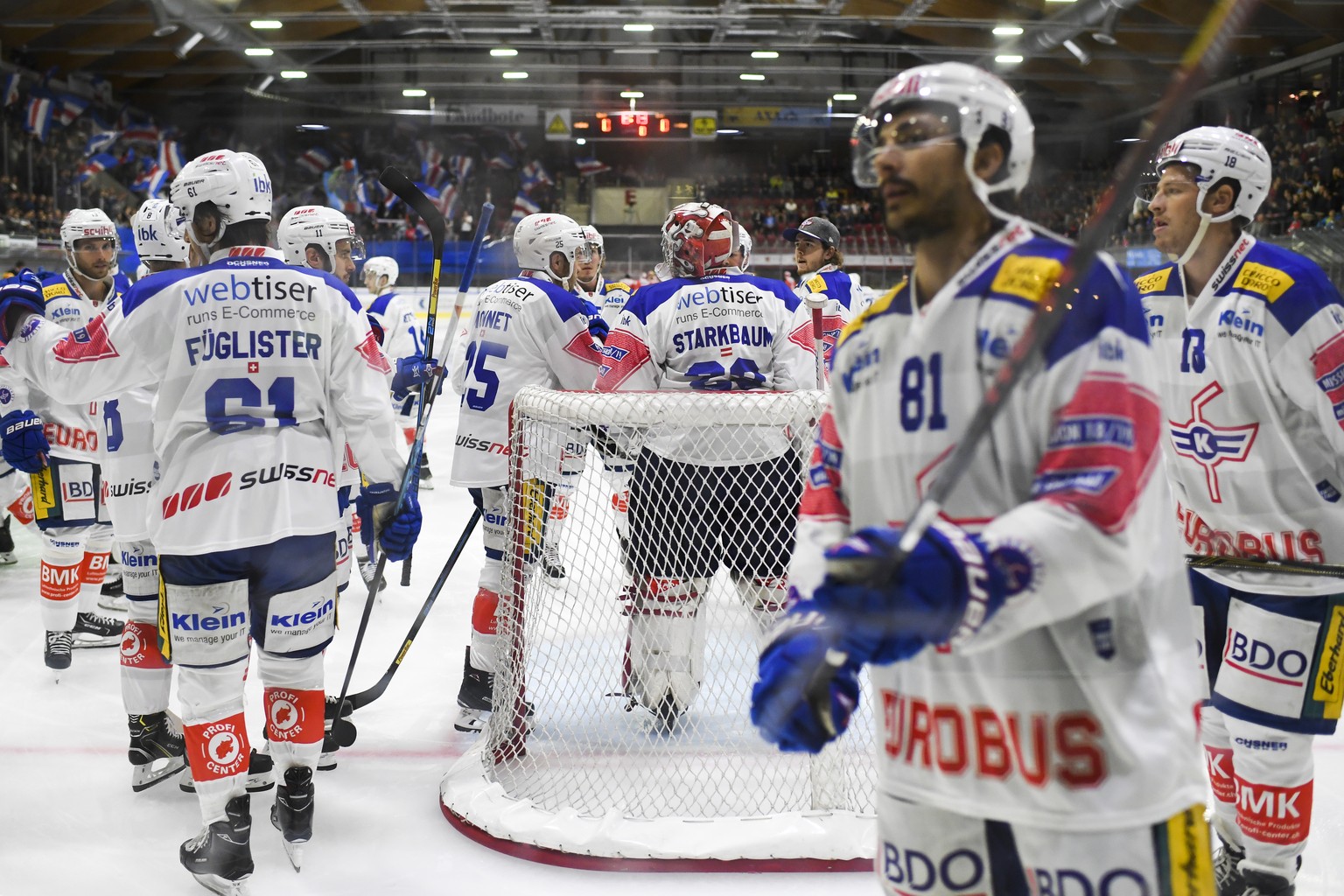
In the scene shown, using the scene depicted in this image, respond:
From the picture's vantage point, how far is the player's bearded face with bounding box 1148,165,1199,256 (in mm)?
2338

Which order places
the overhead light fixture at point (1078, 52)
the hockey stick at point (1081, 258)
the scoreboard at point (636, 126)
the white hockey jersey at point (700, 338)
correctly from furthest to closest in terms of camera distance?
the scoreboard at point (636, 126), the overhead light fixture at point (1078, 52), the white hockey jersey at point (700, 338), the hockey stick at point (1081, 258)

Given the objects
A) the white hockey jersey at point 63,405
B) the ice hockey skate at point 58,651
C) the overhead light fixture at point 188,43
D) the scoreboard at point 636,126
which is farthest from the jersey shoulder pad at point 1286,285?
the scoreboard at point 636,126

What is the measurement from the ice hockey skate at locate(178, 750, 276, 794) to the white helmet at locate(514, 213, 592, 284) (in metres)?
1.75

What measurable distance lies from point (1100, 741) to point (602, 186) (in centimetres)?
2127

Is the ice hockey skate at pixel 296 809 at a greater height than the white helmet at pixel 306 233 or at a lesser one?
lesser

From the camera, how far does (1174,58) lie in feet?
52.9

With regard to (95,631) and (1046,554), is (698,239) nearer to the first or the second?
(1046,554)

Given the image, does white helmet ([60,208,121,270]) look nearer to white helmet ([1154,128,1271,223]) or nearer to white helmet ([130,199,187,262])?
white helmet ([130,199,187,262])

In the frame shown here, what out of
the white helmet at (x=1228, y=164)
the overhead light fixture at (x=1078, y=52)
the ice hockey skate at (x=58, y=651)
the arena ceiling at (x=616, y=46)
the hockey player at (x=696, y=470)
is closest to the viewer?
the white helmet at (x=1228, y=164)

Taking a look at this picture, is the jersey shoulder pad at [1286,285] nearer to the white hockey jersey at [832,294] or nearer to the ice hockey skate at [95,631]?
the white hockey jersey at [832,294]

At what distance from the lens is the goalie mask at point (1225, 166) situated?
7.53 feet

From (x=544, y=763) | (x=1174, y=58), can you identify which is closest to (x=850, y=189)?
(x=1174, y=58)

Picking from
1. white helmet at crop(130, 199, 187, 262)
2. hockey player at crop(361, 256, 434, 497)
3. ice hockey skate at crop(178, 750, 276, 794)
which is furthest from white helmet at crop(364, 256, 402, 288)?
ice hockey skate at crop(178, 750, 276, 794)

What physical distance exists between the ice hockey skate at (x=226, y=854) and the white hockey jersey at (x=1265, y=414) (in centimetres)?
208
